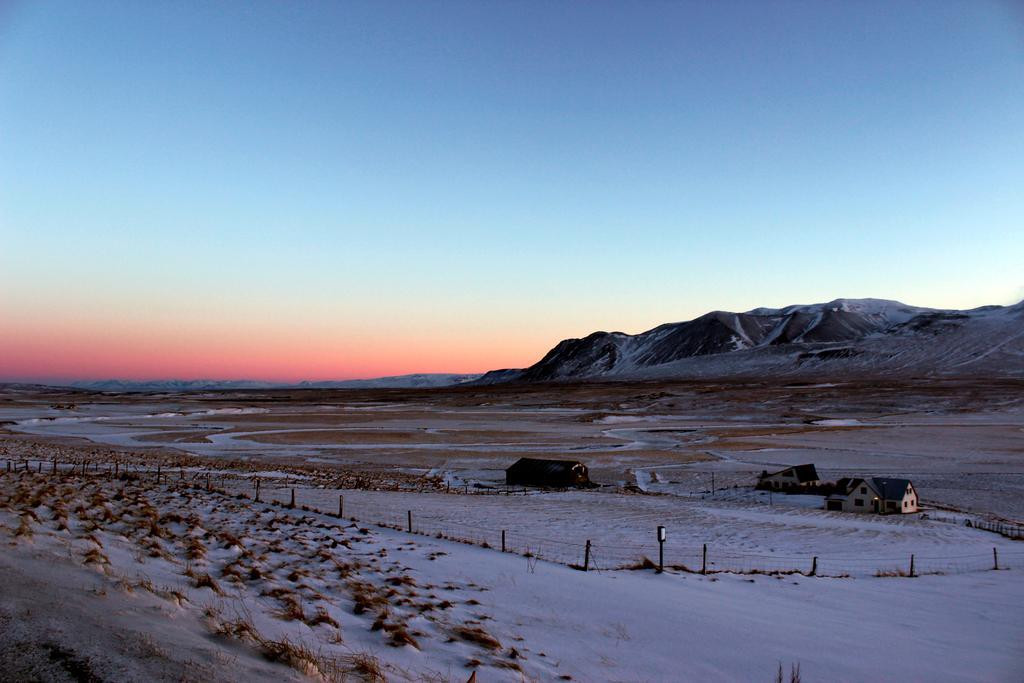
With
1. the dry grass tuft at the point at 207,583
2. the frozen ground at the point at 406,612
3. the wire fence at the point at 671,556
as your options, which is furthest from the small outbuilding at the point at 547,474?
the dry grass tuft at the point at 207,583

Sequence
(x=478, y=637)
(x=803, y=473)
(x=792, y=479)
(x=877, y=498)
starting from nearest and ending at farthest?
(x=478, y=637)
(x=877, y=498)
(x=792, y=479)
(x=803, y=473)

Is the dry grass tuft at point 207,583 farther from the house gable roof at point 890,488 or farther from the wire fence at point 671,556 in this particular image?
the house gable roof at point 890,488

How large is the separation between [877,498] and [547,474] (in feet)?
66.3

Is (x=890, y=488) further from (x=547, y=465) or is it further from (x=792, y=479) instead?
(x=547, y=465)

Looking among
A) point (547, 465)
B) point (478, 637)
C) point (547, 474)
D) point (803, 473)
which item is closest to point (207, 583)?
point (478, 637)

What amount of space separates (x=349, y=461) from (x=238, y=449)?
14993 mm

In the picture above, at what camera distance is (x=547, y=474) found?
44750mm

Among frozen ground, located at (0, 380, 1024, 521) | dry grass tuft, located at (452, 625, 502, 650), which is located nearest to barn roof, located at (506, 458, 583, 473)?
frozen ground, located at (0, 380, 1024, 521)

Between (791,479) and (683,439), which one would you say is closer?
(791,479)

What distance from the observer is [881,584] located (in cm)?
1798

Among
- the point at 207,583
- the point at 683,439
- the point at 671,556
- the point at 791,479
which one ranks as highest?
the point at 207,583

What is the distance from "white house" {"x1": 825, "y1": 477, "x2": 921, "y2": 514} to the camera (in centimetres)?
3584

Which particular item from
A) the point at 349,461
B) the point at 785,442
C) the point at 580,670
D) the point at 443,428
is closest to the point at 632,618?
the point at 580,670

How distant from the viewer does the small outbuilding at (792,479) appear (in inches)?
1681
